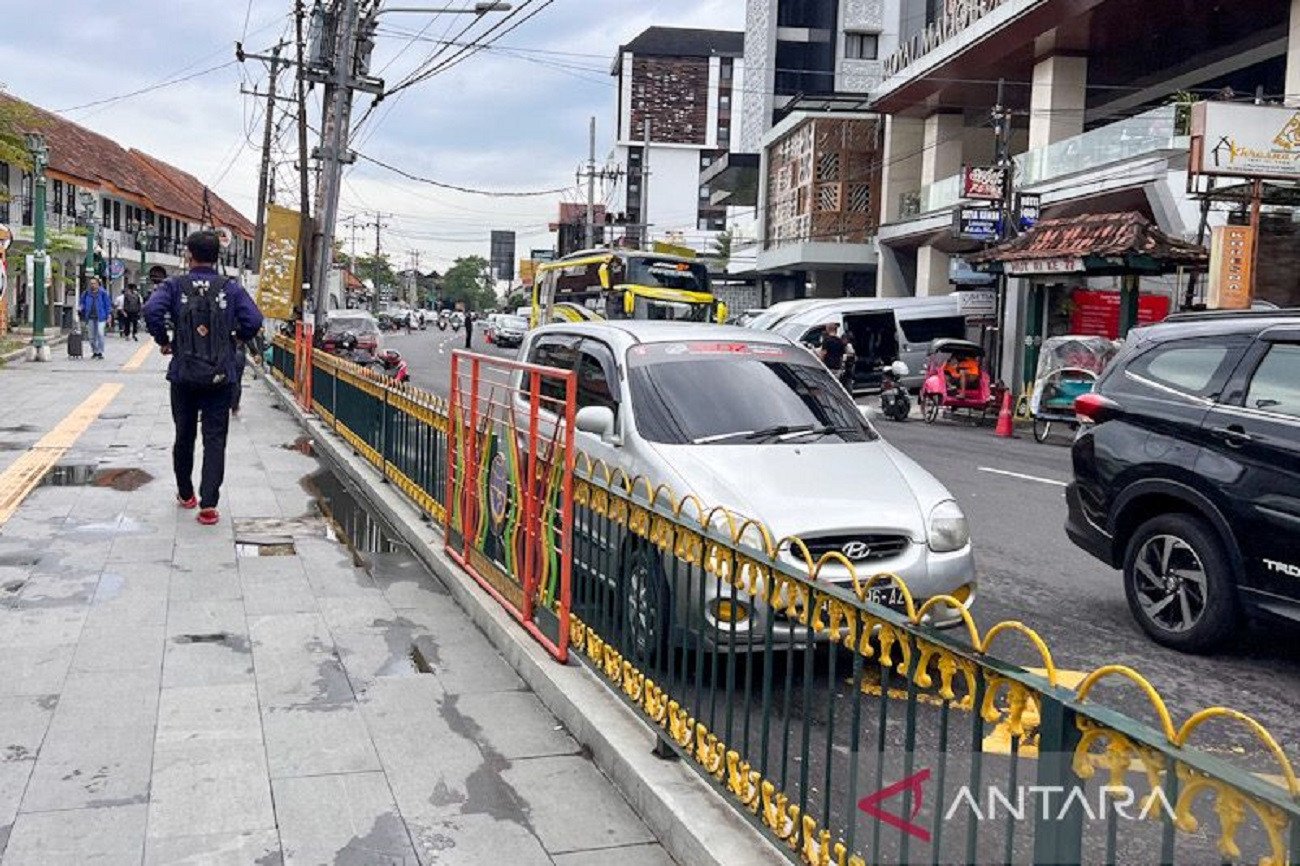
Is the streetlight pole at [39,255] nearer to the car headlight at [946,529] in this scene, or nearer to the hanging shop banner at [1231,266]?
the hanging shop banner at [1231,266]

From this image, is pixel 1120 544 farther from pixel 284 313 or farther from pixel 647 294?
pixel 647 294

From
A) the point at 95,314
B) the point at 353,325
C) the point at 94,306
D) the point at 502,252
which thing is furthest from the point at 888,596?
the point at 502,252

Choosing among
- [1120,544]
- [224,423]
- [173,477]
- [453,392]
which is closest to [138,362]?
[173,477]

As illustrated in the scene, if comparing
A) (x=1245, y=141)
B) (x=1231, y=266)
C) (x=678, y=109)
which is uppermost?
(x=678, y=109)

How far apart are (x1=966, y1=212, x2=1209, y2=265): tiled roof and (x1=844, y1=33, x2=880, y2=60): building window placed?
43.8m

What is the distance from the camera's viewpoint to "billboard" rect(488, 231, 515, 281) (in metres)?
176

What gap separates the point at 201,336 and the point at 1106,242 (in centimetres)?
1583

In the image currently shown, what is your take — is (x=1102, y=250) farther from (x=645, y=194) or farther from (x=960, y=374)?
(x=645, y=194)

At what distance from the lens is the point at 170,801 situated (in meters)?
3.99

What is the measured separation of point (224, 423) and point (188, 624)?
2867mm

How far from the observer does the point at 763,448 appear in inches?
244

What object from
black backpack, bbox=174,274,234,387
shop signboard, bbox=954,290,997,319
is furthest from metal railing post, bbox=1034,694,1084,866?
shop signboard, bbox=954,290,997,319

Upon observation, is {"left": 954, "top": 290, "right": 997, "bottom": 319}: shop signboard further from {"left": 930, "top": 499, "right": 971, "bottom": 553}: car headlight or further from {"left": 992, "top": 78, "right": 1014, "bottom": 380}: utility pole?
{"left": 930, "top": 499, "right": 971, "bottom": 553}: car headlight

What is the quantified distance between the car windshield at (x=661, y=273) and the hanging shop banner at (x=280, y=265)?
481 inches
